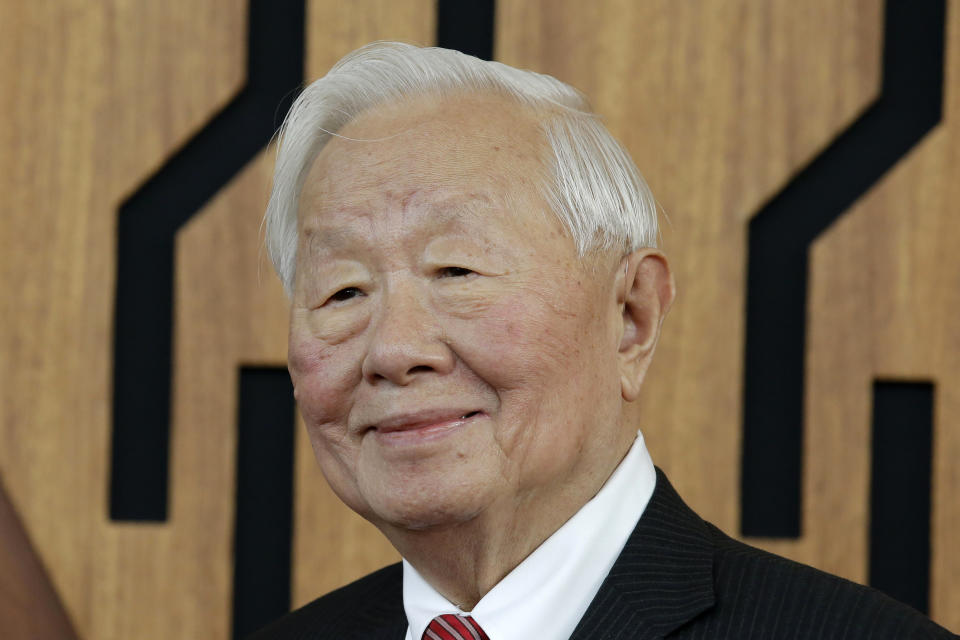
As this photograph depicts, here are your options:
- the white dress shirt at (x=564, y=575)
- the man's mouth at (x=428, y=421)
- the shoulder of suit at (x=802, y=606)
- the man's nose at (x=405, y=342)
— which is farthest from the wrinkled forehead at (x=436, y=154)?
the shoulder of suit at (x=802, y=606)

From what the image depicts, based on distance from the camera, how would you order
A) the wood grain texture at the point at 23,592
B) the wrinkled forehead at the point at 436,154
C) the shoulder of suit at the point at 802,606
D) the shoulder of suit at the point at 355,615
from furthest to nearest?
the wood grain texture at the point at 23,592
the shoulder of suit at the point at 355,615
the wrinkled forehead at the point at 436,154
the shoulder of suit at the point at 802,606

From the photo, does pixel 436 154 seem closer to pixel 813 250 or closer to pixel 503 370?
pixel 503 370

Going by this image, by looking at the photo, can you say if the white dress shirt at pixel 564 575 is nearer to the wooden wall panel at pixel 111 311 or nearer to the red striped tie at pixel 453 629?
Result: the red striped tie at pixel 453 629

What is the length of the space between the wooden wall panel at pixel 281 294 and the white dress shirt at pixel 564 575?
763mm

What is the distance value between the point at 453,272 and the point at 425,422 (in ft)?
0.49

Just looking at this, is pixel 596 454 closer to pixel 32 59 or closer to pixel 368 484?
pixel 368 484

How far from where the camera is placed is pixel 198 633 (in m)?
2.00

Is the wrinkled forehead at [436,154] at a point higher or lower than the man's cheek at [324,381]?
higher

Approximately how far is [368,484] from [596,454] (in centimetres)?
24

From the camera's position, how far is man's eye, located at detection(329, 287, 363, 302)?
1.17 m

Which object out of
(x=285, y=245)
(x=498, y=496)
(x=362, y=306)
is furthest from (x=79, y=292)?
(x=498, y=496)

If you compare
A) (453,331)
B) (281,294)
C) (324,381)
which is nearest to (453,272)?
(453,331)

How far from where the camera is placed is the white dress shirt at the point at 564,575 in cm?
113

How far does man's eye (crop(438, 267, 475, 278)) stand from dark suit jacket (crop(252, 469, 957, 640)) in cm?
31
